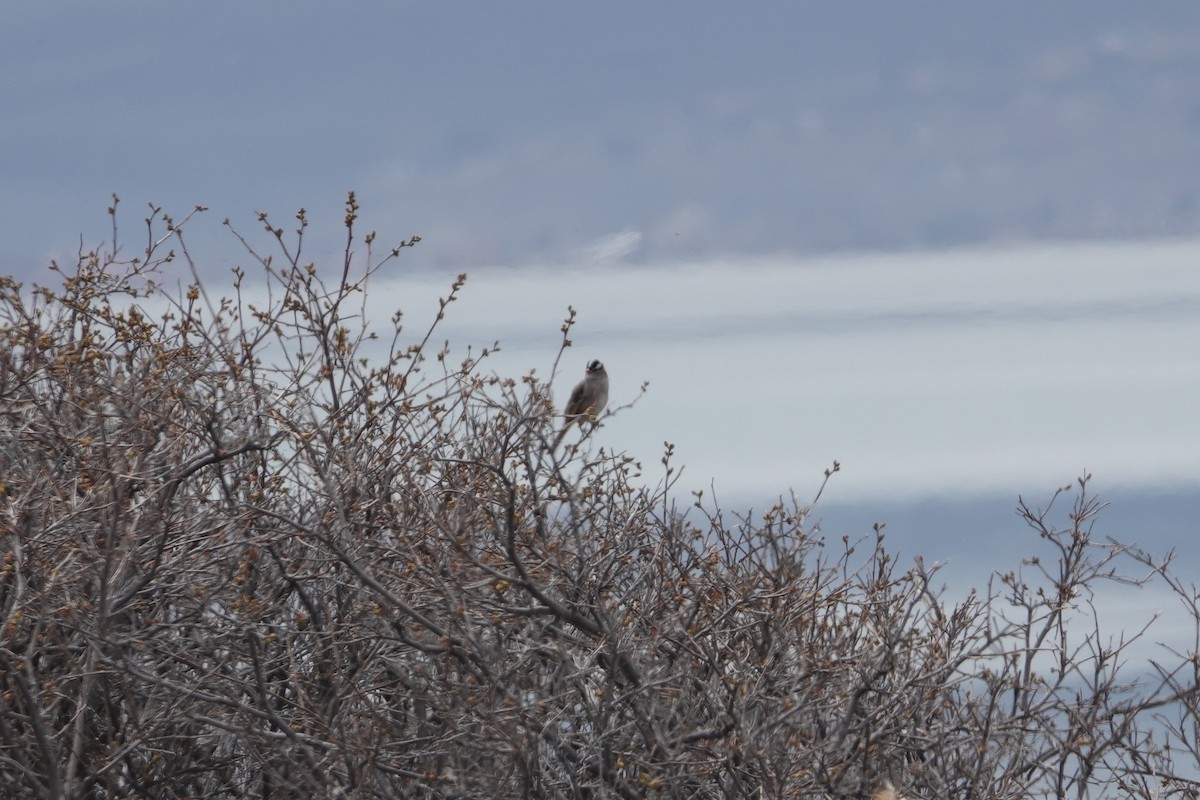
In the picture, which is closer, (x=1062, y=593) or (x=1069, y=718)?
(x=1069, y=718)

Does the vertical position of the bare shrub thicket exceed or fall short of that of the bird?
it falls short

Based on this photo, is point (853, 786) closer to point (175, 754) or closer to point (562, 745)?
point (562, 745)

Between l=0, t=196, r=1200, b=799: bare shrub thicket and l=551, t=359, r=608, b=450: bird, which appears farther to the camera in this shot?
l=551, t=359, r=608, b=450: bird

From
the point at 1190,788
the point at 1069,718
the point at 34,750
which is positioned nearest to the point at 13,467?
the point at 34,750

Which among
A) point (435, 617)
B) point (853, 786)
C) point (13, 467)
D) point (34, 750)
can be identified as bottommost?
point (34, 750)

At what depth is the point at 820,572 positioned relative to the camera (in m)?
9.22

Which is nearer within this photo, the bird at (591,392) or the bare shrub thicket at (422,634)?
the bare shrub thicket at (422,634)

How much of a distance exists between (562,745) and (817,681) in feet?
5.54

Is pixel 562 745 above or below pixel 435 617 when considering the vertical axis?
below

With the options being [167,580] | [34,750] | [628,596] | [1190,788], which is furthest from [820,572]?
[34,750]

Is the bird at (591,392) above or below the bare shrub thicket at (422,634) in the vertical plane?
above

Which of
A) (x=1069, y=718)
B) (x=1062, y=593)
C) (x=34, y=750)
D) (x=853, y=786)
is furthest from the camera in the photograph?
(x=1062, y=593)

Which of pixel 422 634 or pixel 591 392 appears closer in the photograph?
pixel 422 634

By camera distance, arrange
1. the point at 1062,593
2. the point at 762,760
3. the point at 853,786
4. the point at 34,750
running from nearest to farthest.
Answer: the point at 762,760
the point at 853,786
the point at 34,750
the point at 1062,593
